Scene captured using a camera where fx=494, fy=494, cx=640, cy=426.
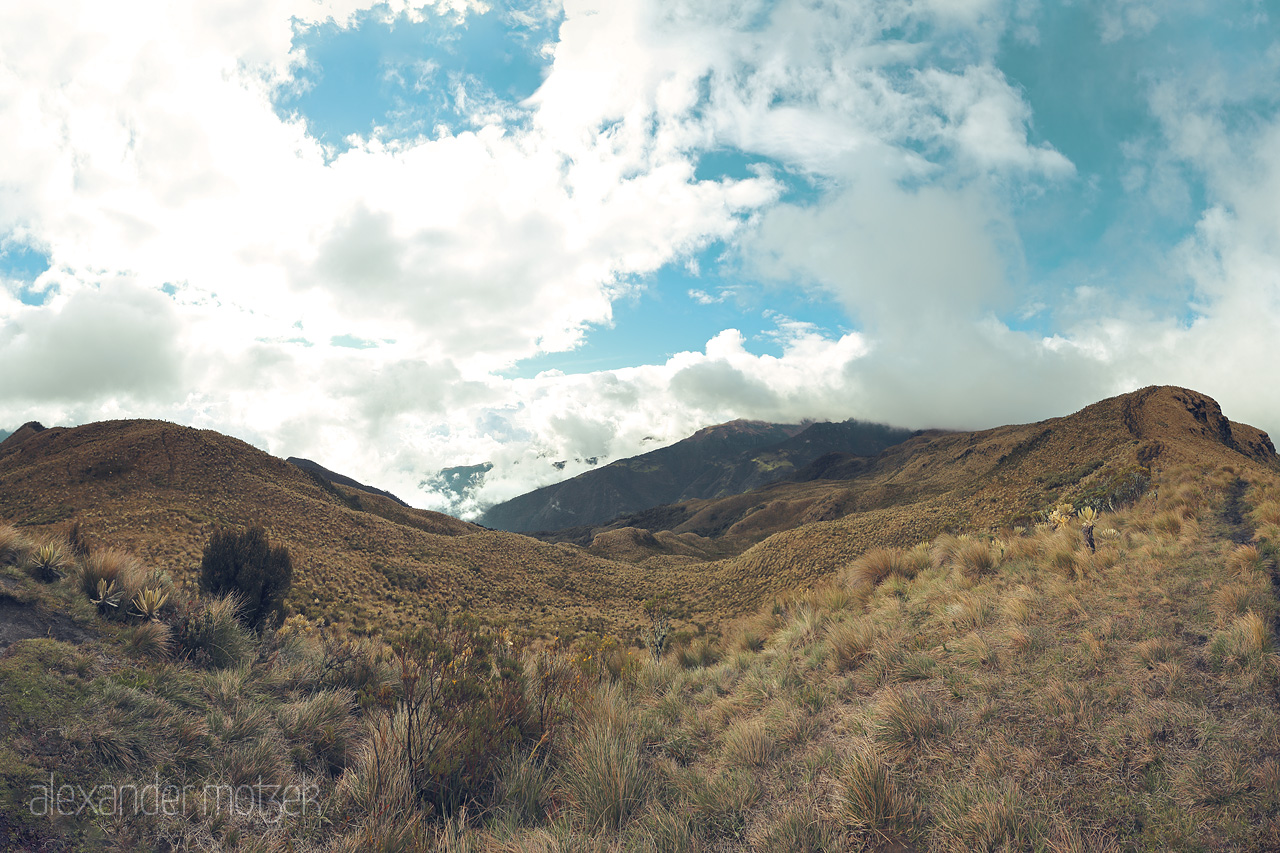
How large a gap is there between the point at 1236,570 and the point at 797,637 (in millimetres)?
6254

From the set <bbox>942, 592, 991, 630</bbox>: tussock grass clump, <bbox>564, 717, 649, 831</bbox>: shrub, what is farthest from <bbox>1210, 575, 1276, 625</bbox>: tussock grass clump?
<bbox>564, 717, 649, 831</bbox>: shrub

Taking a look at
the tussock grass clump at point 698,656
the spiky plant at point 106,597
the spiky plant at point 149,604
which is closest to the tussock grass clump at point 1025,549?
the tussock grass clump at point 698,656

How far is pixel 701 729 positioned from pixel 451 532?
216 feet

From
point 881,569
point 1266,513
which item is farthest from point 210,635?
point 1266,513

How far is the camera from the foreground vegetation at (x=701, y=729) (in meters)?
3.67

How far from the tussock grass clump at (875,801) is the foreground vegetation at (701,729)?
0.02 metres

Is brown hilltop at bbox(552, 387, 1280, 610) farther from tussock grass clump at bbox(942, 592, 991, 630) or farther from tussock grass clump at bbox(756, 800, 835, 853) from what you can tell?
tussock grass clump at bbox(756, 800, 835, 853)

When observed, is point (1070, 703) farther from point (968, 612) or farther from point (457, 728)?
point (457, 728)

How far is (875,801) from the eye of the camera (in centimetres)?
376

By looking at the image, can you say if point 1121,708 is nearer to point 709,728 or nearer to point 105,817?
point 709,728

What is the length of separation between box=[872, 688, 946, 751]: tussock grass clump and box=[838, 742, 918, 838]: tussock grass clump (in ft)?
2.41

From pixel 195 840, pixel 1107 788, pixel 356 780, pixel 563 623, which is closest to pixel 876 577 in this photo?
pixel 1107 788

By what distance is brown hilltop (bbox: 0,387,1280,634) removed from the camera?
2798 cm

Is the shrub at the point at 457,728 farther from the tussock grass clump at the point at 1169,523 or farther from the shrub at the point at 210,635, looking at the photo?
the tussock grass clump at the point at 1169,523
